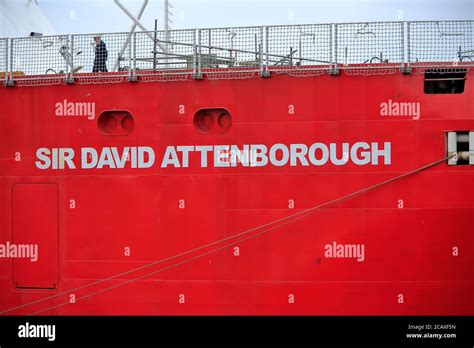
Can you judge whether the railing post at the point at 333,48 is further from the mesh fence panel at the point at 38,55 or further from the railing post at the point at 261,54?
the mesh fence panel at the point at 38,55

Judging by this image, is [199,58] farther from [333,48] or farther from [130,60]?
[333,48]

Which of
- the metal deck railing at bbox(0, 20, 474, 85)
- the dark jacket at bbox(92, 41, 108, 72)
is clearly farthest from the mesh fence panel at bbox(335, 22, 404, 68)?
the dark jacket at bbox(92, 41, 108, 72)

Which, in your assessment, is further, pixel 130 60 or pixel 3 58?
pixel 3 58

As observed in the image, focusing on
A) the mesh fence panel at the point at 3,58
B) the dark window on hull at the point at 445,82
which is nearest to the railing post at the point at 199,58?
the mesh fence panel at the point at 3,58

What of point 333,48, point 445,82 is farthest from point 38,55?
point 445,82

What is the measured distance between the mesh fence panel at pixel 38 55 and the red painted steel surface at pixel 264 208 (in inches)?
17.3

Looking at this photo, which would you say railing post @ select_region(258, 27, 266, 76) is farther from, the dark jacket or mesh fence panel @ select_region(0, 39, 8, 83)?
mesh fence panel @ select_region(0, 39, 8, 83)

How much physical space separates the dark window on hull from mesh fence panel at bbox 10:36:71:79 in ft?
19.0

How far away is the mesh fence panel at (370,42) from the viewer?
8742mm

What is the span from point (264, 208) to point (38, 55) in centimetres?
454

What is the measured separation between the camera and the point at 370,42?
882 centimetres

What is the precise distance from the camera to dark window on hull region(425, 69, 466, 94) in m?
8.61
